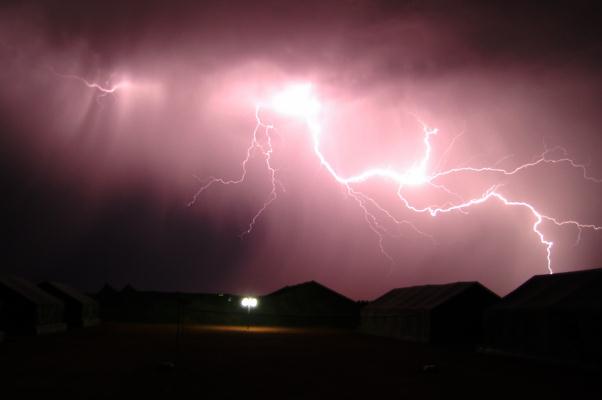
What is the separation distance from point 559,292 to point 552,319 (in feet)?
7.78

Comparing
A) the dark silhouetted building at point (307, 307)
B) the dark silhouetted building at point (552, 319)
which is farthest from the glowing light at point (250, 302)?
the dark silhouetted building at point (552, 319)

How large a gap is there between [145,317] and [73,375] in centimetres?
4979

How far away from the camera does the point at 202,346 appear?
91.6 feet

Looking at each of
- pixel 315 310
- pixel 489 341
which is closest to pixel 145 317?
pixel 315 310

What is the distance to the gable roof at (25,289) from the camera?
3562 cm

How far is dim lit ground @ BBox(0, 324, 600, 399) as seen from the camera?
13.6 metres

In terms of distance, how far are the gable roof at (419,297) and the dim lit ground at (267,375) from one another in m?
9.33

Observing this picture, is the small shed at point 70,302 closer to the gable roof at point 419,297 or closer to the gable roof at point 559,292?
the gable roof at point 419,297

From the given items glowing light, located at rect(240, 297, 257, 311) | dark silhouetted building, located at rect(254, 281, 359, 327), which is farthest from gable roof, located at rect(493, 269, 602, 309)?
glowing light, located at rect(240, 297, 257, 311)

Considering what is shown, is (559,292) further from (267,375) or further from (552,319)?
(267,375)

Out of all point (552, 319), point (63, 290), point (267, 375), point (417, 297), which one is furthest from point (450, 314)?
point (63, 290)

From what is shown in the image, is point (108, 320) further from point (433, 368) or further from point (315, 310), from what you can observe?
point (433, 368)


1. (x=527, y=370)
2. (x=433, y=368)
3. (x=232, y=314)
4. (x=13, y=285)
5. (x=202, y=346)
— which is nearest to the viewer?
(x=433, y=368)

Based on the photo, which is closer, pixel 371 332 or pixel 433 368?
pixel 433 368
